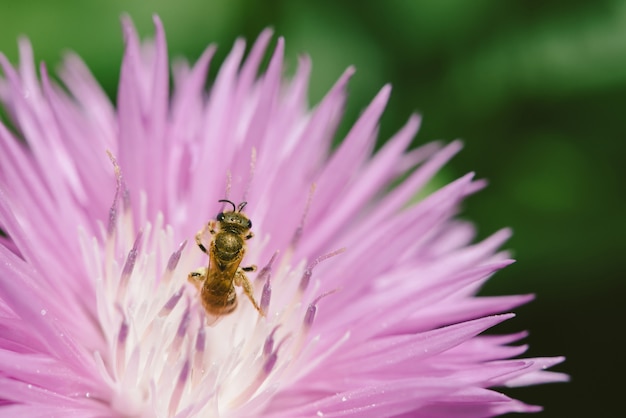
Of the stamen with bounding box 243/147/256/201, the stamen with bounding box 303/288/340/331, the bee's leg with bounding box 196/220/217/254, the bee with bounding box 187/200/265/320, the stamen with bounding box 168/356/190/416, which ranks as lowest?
the stamen with bounding box 168/356/190/416

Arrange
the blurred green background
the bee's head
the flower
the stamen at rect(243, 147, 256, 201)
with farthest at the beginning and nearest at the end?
the blurred green background, the stamen at rect(243, 147, 256, 201), the bee's head, the flower

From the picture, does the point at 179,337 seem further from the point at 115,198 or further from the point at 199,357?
the point at 115,198

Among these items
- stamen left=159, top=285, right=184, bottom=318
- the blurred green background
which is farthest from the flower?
the blurred green background

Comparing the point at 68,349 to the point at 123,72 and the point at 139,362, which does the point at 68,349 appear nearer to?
the point at 139,362

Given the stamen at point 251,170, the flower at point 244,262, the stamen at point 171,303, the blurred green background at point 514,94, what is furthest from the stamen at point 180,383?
the blurred green background at point 514,94

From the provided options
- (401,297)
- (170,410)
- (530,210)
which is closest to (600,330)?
(530,210)

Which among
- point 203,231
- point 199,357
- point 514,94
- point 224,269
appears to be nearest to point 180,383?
point 199,357

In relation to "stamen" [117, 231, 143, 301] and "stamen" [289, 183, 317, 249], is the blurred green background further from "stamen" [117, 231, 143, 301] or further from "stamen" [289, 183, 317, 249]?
"stamen" [117, 231, 143, 301]
